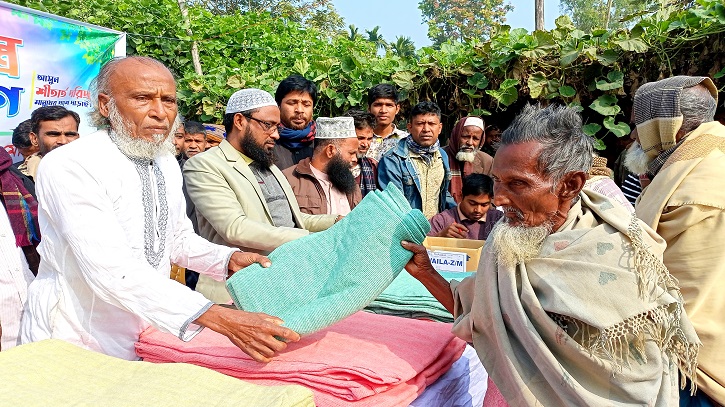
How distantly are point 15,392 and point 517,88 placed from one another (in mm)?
6086

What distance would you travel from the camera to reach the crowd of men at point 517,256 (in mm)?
1655

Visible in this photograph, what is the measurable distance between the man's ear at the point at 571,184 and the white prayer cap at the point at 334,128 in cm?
270

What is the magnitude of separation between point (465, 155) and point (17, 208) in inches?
155

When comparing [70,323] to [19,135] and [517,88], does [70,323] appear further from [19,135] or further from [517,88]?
[517,88]

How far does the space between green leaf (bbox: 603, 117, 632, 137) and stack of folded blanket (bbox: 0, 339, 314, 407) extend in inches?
224

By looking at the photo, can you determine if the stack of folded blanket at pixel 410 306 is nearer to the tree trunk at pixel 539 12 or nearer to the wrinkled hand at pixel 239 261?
the wrinkled hand at pixel 239 261

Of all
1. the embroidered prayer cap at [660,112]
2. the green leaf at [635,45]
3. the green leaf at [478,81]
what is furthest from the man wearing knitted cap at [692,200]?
the green leaf at [478,81]

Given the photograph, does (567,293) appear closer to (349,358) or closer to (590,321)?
(590,321)

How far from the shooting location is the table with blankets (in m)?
1.43

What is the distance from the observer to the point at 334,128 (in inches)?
171

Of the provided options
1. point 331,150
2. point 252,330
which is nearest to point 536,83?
point 331,150

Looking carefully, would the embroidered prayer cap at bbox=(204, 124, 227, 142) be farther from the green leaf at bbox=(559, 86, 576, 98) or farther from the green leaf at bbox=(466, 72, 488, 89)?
the green leaf at bbox=(559, 86, 576, 98)

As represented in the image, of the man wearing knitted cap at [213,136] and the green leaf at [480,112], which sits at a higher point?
the green leaf at [480,112]

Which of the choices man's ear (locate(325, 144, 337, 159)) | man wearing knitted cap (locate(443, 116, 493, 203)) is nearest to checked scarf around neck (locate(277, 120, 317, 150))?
man's ear (locate(325, 144, 337, 159))
